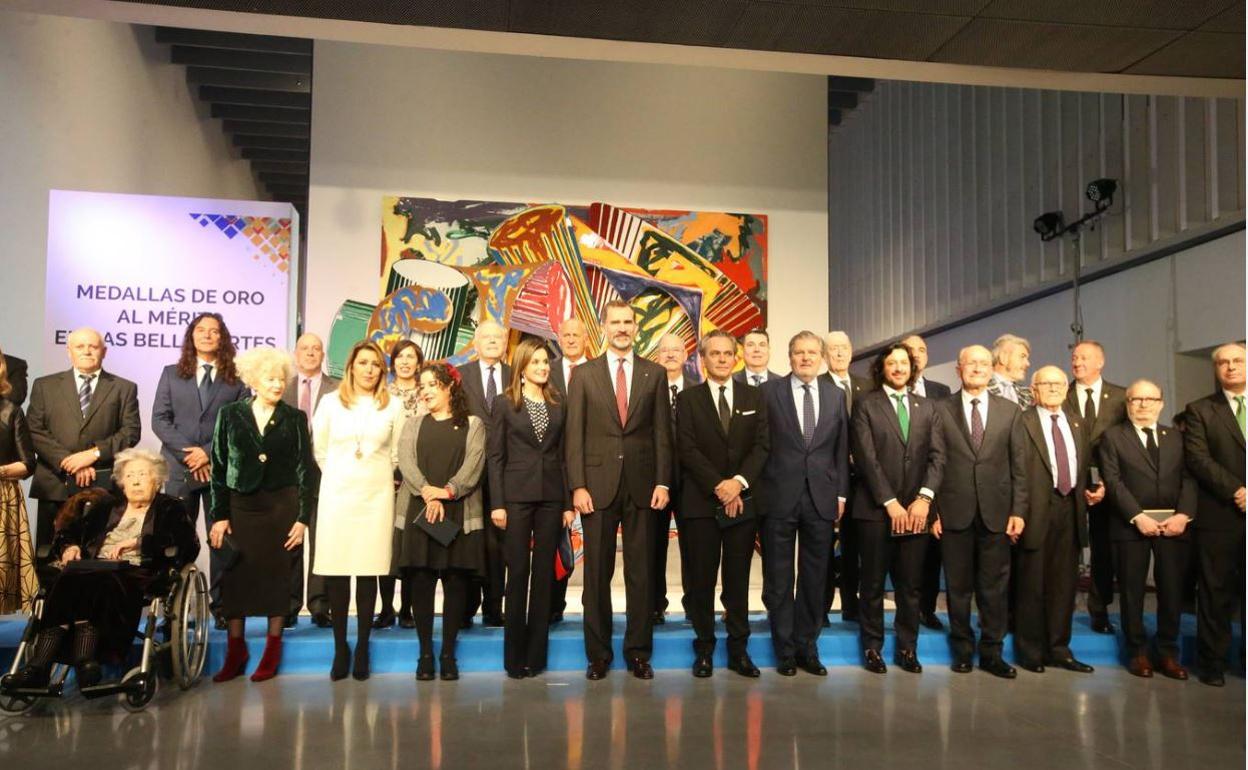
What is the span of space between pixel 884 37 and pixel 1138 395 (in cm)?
219

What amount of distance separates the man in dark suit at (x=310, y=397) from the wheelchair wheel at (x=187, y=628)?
0.68 metres

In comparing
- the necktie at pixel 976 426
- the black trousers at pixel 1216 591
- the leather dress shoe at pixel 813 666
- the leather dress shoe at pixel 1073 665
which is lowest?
the leather dress shoe at pixel 1073 665

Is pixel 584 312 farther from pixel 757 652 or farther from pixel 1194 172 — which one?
pixel 1194 172

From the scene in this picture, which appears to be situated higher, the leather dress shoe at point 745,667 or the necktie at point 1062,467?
the necktie at point 1062,467

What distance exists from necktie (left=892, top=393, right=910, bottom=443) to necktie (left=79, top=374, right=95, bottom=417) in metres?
3.71

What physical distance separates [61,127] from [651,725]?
5.42m

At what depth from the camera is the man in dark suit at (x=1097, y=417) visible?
524 centimetres

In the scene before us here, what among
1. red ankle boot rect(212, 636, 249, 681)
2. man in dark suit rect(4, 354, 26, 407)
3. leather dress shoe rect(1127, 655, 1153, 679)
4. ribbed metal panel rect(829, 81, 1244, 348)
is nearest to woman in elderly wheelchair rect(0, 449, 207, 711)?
red ankle boot rect(212, 636, 249, 681)

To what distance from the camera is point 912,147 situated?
13.0 metres

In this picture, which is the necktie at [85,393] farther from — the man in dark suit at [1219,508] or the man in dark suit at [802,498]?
the man in dark suit at [1219,508]

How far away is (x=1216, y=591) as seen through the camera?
184 inches

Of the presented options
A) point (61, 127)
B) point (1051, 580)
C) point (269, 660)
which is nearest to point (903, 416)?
point (1051, 580)

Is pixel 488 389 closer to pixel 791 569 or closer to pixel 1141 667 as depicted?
pixel 791 569

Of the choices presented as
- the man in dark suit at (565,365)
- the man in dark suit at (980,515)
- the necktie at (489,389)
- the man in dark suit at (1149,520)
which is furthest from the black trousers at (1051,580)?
the necktie at (489,389)
